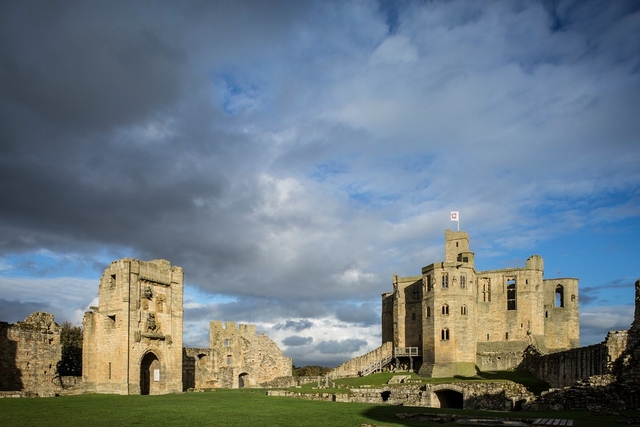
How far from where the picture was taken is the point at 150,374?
1784 inches

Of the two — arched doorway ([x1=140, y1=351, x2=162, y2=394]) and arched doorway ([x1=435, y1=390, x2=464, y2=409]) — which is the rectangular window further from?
arched doorway ([x1=140, y1=351, x2=162, y2=394])

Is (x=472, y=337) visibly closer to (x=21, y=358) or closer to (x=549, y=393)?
(x=549, y=393)

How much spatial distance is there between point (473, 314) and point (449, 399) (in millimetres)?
15637

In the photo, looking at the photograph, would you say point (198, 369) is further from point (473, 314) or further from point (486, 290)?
point (486, 290)

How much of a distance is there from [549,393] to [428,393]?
1547 centimetres

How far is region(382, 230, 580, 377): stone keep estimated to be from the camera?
193 feet

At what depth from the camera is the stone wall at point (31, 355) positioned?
36.0 metres

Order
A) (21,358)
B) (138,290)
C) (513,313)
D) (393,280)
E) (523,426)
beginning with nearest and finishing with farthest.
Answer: (523,426) < (21,358) < (138,290) < (513,313) < (393,280)

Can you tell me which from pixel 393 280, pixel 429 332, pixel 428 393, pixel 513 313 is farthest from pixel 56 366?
pixel 513 313

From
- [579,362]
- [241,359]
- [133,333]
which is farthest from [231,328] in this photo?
[579,362]

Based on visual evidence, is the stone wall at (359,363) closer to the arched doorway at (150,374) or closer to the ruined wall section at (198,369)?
the ruined wall section at (198,369)

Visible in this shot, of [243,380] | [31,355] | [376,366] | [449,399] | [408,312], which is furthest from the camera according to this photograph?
[408,312]

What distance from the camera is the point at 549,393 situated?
1153 inches

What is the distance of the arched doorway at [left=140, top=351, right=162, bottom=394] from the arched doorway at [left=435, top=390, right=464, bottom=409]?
22354 millimetres
